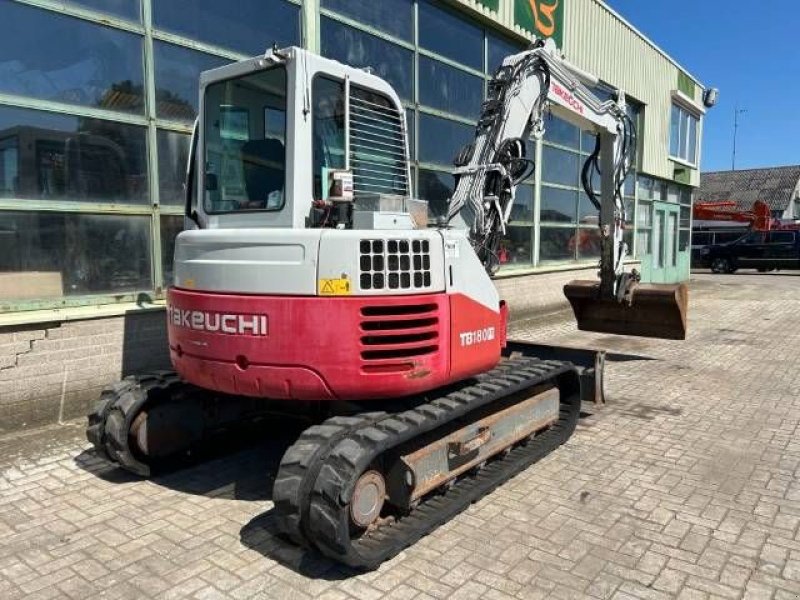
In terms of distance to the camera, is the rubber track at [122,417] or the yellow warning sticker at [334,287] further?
the rubber track at [122,417]

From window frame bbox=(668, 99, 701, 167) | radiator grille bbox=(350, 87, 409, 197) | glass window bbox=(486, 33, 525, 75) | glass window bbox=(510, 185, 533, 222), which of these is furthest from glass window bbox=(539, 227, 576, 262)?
radiator grille bbox=(350, 87, 409, 197)

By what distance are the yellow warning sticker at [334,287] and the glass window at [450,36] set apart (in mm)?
7261

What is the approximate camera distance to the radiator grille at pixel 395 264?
12.2 ft

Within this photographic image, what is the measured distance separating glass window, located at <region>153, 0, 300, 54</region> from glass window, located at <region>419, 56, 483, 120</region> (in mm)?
2788

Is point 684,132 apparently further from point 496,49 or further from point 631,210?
point 496,49

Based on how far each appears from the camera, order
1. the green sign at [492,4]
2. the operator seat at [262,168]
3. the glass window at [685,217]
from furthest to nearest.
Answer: the glass window at [685,217]
the green sign at [492,4]
the operator seat at [262,168]

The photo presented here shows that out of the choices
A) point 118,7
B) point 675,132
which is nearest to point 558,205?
point 675,132

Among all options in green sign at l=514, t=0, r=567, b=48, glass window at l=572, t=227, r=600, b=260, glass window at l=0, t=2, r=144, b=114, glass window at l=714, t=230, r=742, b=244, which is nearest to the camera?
glass window at l=0, t=2, r=144, b=114

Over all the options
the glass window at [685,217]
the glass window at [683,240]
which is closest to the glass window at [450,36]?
the glass window at [683,240]

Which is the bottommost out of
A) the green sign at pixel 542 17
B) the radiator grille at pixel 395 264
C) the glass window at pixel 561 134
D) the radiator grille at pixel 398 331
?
the radiator grille at pixel 398 331

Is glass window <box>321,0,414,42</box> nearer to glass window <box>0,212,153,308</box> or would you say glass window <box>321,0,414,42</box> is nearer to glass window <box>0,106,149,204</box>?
glass window <box>0,106,149,204</box>

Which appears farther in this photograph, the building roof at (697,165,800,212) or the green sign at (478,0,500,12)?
the building roof at (697,165,800,212)

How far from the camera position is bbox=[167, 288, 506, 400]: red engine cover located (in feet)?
12.1

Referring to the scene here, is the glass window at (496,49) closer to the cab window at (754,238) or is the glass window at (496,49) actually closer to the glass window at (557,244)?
the glass window at (557,244)
